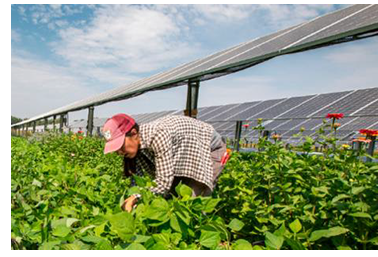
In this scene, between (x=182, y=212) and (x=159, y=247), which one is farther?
(x=182, y=212)

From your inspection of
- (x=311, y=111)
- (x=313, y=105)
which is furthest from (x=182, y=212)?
(x=313, y=105)

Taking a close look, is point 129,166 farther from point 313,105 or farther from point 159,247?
point 313,105

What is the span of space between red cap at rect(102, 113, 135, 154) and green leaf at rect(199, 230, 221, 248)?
45.9 inches

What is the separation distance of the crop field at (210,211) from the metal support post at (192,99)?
2970 mm

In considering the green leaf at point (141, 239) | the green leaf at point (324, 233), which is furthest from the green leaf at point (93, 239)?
the green leaf at point (324, 233)

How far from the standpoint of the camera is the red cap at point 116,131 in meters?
2.49

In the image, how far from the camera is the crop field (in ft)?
4.82

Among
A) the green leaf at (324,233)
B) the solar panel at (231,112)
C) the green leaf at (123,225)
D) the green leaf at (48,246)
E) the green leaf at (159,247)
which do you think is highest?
the solar panel at (231,112)

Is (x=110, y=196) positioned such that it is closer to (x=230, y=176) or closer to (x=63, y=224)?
(x=63, y=224)

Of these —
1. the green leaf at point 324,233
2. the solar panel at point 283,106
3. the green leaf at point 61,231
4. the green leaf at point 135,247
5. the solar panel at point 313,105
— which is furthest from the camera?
the solar panel at point 283,106

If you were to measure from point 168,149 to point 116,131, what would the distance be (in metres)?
0.36

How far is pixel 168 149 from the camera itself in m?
2.61

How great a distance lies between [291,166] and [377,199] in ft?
2.55

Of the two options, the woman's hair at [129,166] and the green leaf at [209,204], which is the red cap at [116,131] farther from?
the green leaf at [209,204]
